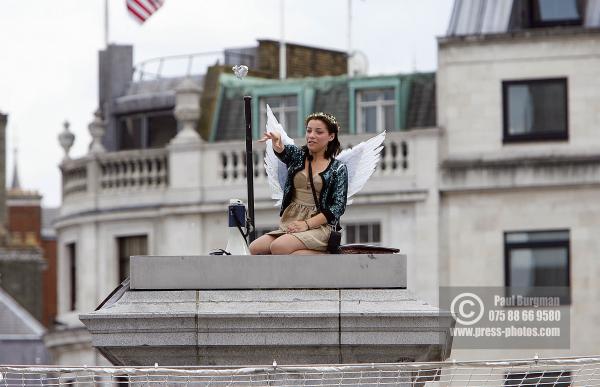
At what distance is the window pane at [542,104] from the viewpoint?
2066 inches

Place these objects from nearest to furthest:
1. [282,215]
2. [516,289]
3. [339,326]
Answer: [339,326], [282,215], [516,289]

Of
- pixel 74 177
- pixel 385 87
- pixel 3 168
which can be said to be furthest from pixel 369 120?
pixel 3 168

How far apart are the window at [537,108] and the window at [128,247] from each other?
30.0 feet

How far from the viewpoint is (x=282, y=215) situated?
2100cm

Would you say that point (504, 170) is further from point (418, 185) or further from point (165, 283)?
point (165, 283)

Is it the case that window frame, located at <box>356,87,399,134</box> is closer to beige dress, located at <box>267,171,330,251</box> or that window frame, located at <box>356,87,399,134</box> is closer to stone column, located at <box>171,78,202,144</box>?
stone column, located at <box>171,78,202,144</box>

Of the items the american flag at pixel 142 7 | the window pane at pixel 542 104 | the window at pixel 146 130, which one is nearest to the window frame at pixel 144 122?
the window at pixel 146 130

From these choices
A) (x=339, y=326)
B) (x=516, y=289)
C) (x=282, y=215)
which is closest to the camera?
(x=339, y=326)

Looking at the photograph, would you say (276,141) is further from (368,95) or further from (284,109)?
(284,109)

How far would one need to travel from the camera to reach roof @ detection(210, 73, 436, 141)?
2138 inches

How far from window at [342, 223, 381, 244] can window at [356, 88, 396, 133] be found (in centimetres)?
210

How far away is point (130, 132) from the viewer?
5972 centimetres

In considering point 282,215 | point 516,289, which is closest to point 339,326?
point 282,215

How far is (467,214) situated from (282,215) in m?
32.3
